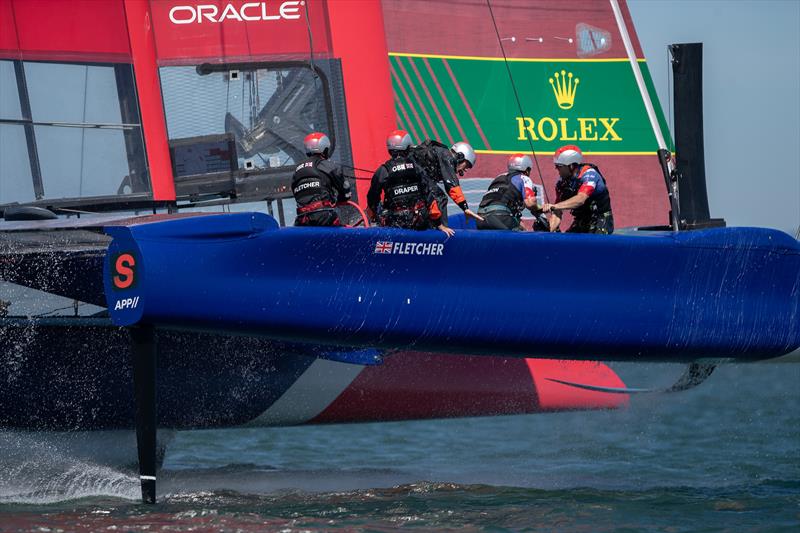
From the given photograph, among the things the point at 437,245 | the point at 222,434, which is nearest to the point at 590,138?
the point at 437,245

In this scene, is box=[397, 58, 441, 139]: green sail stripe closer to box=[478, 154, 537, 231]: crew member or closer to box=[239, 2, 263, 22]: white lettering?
box=[239, 2, 263, 22]: white lettering

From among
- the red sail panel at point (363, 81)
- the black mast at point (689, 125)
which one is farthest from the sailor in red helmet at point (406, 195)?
the red sail panel at point (363, 81)

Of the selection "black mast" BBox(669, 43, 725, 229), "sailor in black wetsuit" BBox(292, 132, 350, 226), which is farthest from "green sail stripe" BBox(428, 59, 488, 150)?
"sailor in black wetsuit" BBox(292, 132, 350, 226)

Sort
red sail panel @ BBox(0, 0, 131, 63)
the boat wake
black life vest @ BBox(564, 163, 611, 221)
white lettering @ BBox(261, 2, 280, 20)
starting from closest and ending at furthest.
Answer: the boat wake < black life vest @ BBox(564, 163, 611, 221) < red sail panel @ BBox(0, 0, 131, 63) < white lettering @ BBox(261, 2, 280, 20)

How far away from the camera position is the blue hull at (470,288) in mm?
7359

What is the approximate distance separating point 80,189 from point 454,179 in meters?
2.81

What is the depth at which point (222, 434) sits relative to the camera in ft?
52.4

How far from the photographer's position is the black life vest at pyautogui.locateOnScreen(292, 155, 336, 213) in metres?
8.16

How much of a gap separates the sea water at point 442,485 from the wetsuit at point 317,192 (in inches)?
67.7

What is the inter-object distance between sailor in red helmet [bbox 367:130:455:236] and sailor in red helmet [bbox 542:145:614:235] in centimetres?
84

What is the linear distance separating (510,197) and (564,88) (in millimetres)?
2016

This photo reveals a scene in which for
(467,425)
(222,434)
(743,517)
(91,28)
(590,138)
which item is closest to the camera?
(743,517)

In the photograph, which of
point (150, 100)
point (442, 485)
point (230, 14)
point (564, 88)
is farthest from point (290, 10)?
point (442, 485)

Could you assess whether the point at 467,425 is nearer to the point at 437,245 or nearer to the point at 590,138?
the point at 590,138
